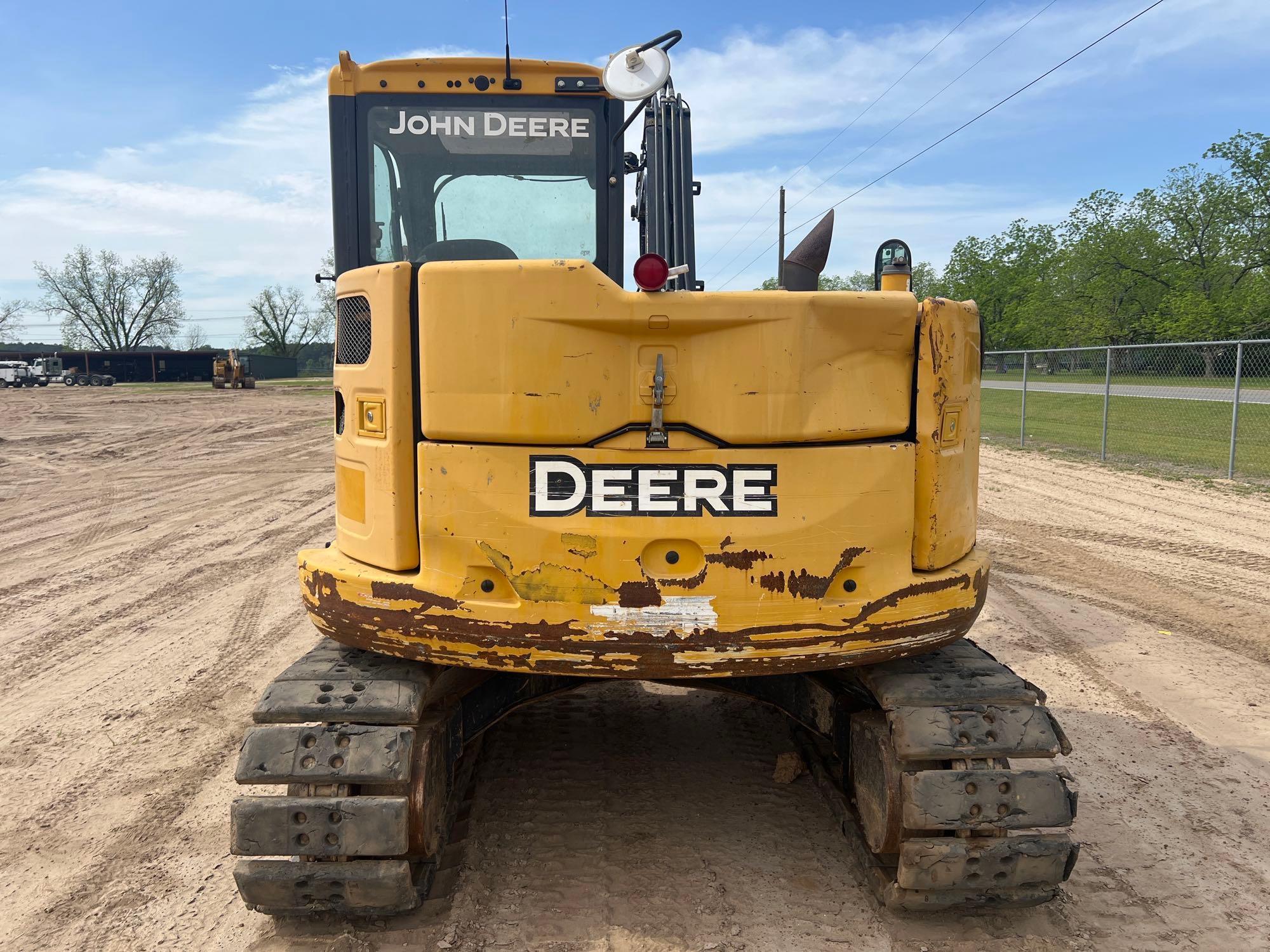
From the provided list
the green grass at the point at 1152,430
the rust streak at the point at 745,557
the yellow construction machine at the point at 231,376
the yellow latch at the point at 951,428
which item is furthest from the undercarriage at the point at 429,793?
the yellow construction machine at the point at 231,376

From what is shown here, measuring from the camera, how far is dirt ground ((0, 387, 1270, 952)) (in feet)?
10.1

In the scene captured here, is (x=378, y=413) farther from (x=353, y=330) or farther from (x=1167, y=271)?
(x=1167, y=271)

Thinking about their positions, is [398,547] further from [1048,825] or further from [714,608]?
[1048,825]

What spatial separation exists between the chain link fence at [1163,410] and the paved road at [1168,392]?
0.08 ft

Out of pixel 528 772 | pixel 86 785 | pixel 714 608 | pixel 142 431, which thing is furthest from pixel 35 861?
pixel 142 431

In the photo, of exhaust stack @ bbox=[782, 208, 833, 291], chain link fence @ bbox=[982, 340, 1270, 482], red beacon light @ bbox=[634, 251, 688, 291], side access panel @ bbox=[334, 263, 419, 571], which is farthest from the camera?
chain link fence @ bbox=[982, 340, 1270, 482]

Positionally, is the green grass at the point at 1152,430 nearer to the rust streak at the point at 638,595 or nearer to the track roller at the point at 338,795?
the rust streak at the point at 638,595

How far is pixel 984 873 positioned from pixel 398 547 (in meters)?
2.10

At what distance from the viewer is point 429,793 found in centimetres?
308

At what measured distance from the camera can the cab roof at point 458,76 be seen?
4141 millimetres

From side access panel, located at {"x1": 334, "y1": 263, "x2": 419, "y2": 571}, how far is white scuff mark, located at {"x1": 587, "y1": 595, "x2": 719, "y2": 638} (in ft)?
2.18

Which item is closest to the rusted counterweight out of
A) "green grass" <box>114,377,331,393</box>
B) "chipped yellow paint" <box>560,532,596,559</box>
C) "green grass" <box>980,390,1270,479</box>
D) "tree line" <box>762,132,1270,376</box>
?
"chipped yellow paint" <box>560,532,596,559</box>

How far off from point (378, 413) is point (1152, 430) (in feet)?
67.6

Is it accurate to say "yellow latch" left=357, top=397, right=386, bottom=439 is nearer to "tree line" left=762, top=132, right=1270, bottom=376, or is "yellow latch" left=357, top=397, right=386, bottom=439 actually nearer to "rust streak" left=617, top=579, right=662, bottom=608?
"rust streak" left=617, top=579, right=662, bottom=608
